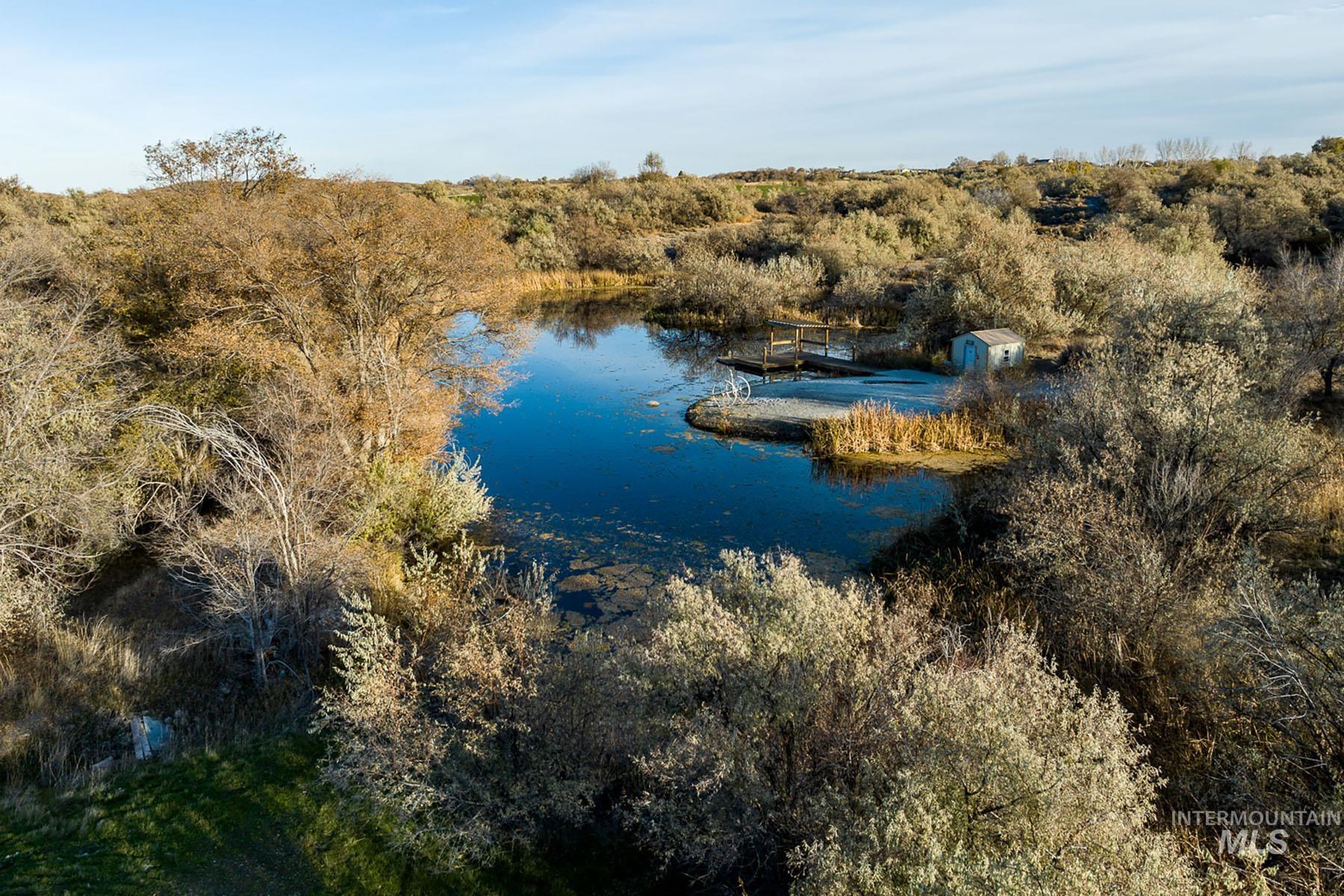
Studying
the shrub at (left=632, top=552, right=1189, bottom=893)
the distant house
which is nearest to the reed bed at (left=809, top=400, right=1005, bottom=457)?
the distant house

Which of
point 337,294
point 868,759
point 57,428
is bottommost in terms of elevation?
point 868,759

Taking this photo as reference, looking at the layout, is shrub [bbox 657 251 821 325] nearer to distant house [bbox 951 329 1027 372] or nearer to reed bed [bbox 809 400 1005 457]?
distant house [bbox 951 329 1027 372]

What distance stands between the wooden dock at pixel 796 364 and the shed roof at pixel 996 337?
11.6ft

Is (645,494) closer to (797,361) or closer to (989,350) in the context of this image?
(989,350)

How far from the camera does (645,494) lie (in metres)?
15.4

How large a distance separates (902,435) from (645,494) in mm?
6485

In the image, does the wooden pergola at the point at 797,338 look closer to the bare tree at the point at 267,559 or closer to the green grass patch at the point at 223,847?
the bare tree at the point at 267,559

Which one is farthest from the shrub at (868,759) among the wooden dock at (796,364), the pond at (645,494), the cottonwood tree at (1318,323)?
the wooden dock at (796,364)

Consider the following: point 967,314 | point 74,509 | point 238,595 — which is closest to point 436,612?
point 238,595

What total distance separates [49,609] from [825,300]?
3380cm

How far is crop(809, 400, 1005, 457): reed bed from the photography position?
57.5 feet

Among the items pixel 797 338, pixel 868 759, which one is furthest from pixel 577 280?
pixel 868 759

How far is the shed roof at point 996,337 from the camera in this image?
74.4 feet

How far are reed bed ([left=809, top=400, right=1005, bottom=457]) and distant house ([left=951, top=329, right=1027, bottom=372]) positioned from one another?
5.04 m
